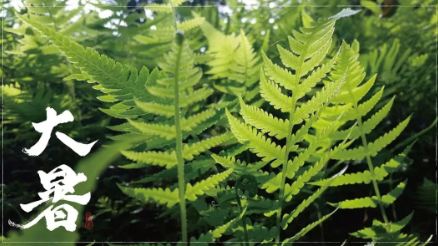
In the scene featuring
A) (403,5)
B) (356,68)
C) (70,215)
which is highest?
(403,5)

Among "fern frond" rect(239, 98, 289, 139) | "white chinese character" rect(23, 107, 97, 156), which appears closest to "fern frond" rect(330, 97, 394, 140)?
"fern frond" rect(239, 98, 289, 139)

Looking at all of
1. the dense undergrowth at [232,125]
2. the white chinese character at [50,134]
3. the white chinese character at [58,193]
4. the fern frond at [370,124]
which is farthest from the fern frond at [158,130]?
the white chinese character at [50,134]

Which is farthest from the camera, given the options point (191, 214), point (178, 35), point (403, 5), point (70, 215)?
point (403, 5)

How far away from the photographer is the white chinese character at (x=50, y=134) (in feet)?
2.20

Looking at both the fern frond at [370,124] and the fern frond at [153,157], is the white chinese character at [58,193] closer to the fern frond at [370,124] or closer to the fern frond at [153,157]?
the fern frond at [153,157]

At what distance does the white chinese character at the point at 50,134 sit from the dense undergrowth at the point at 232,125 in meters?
0.01

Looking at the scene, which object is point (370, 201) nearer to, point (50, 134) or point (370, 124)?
point (370, 124)

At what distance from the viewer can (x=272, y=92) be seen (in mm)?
319

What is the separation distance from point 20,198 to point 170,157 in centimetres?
45

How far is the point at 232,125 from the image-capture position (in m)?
0.30

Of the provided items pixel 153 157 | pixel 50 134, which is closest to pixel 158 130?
pixel 153 157

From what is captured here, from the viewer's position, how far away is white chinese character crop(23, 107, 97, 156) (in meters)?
0.67

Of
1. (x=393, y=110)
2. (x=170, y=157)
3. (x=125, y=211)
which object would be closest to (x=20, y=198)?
(x=125, y=211)

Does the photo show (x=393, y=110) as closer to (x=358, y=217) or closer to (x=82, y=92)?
(x=358, y=217)
